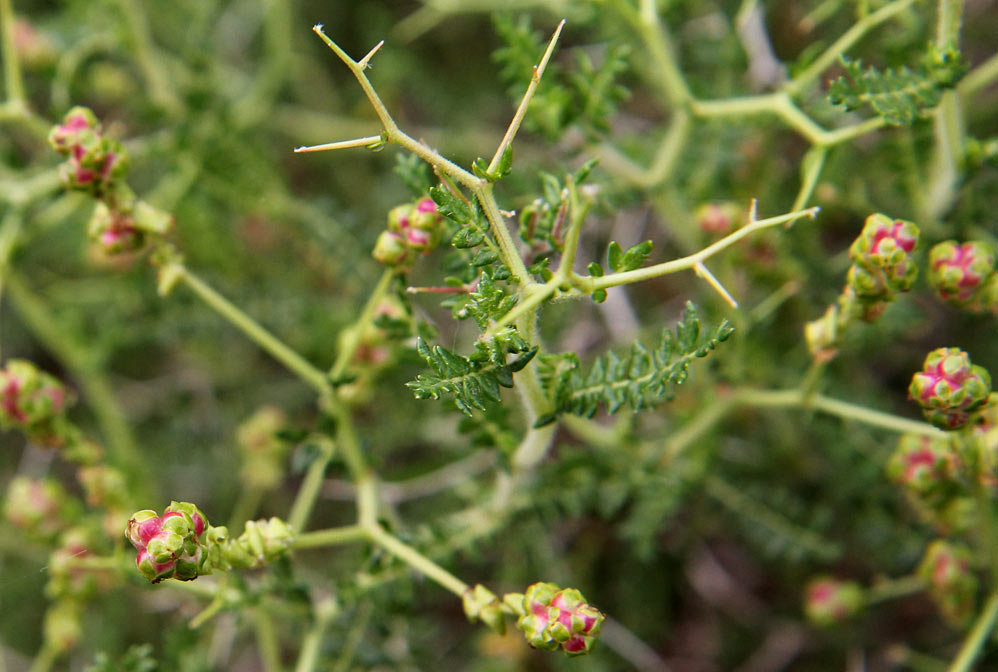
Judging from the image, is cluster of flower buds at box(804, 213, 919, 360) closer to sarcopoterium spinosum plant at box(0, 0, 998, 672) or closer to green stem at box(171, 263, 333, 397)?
sarcopoterium spinosum plant at box(0, 0, 998, 672)

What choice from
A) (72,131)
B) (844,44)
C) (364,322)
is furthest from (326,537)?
(844,44)

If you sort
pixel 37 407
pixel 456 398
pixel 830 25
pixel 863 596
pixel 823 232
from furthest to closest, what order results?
1. pixel 823 232
2. pixel 830 25
3. pixel 863 596
4. pixel 37 407
5. pixel 456 398

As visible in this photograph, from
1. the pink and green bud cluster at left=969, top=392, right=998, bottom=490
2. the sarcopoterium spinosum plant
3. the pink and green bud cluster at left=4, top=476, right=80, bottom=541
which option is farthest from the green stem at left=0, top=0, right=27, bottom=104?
the pink and green bud cluster at left=969, top=392, right=998, bottom=490

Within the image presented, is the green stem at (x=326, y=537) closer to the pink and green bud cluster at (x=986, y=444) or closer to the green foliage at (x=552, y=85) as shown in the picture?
the green foliage at (x=552, y=85)

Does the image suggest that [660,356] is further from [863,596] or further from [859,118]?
[859,118]

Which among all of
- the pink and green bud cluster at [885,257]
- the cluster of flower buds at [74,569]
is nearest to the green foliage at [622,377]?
the pink and green bud cluster at [885,257]

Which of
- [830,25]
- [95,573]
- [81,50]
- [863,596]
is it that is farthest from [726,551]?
[81,50]
